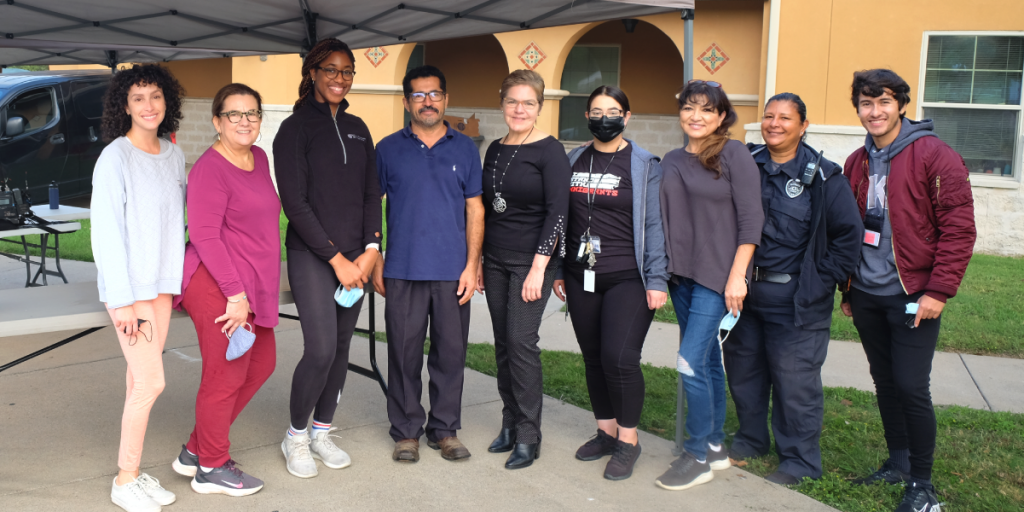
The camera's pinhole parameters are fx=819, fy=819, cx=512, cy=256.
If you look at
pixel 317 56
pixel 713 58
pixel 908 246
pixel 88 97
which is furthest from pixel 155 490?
pixel 88 97

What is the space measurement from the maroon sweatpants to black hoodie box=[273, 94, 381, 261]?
47cm

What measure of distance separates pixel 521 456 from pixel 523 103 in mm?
1708

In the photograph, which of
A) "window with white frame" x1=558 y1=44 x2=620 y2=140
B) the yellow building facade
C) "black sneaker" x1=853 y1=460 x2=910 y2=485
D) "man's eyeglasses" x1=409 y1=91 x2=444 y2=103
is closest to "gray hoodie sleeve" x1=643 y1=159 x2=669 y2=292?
"man's eyeglasses" x1=409 y1=91 x2=444 y2=103

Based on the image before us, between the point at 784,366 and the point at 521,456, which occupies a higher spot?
the point at 784,366

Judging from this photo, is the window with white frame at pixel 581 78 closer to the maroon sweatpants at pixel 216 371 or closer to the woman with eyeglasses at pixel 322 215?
the woman with eyeglasses at pixel 322 215

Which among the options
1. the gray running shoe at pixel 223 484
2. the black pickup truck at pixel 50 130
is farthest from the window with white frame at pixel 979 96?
the black pickup truck at pixel 50 130

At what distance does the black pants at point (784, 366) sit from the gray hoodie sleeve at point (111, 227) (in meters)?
2.74

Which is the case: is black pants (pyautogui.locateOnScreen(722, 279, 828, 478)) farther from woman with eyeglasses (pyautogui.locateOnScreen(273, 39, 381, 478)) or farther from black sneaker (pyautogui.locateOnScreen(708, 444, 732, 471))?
woman with eyeglasses (pyautogui.locateOnScreen(273, 39, 381, 478))

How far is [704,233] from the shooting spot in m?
3.72

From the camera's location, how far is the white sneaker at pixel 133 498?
3.41 metres

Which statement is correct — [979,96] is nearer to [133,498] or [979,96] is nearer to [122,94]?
[122,94]

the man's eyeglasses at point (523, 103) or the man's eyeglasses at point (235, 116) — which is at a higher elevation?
the man's eyeglasses at point (523, 103)

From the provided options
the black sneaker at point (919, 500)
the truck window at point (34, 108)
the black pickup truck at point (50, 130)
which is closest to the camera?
the black sneaker at point (919, 500)

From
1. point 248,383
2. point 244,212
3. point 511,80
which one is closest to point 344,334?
point 248,383
